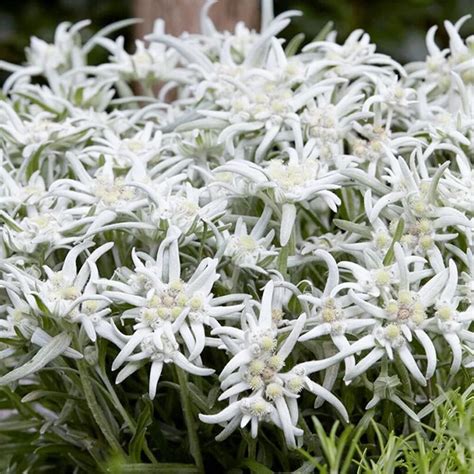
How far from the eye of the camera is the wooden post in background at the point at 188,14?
1.87 metres

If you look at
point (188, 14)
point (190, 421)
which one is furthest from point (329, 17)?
point (190, 421)

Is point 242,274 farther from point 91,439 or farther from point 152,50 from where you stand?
point 152,50

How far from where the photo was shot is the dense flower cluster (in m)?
0.94

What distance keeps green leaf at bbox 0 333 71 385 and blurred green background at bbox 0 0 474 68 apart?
183cm

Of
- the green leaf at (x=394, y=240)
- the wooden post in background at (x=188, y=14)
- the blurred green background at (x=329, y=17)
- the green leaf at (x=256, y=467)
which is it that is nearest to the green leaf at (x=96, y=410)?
the green leaf at (x=256, y=467)

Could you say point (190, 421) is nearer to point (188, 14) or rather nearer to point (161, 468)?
point (161, 468)

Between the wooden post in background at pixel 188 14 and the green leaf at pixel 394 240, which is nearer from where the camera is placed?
the green leaf at pixel 394 240

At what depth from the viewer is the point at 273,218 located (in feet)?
3.74

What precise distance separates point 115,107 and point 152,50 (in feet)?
0.36

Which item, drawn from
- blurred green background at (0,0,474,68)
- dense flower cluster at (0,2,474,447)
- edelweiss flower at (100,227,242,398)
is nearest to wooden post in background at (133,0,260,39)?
dense flower cluster at (0,2,474,447)

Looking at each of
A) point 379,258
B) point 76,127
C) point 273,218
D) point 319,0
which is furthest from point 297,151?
point 319,0

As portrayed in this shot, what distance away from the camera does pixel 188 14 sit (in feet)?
6.13

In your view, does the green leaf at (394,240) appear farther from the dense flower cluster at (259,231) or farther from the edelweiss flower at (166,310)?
the edelweiss flower at (166,310)

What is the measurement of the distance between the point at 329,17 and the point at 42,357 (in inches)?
75.6
